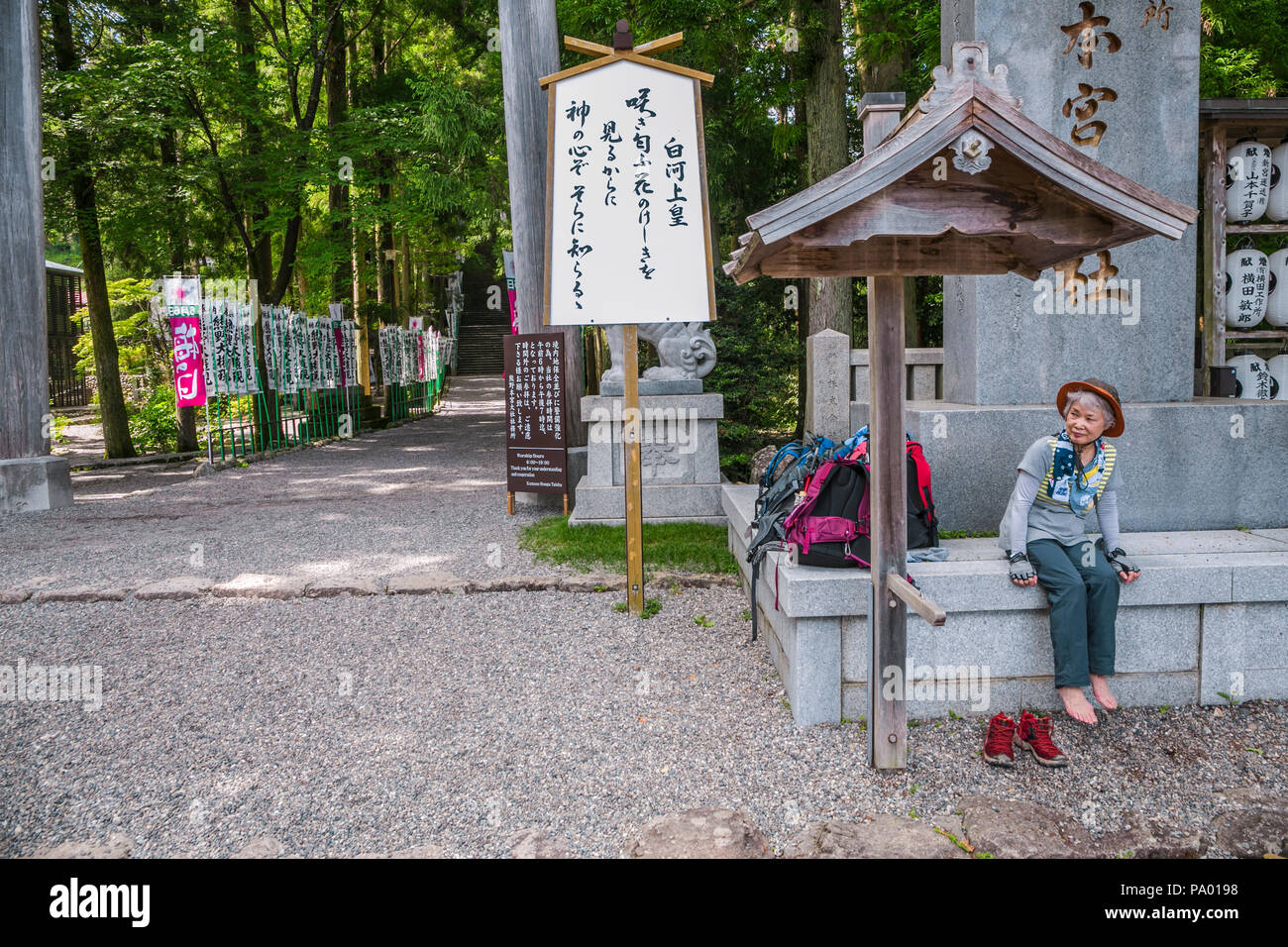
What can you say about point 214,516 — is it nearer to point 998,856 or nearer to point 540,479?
point 540,479

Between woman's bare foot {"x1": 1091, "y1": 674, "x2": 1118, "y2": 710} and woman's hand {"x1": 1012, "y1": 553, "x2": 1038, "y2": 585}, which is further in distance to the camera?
woman's hand {"x1": 1012, "y1": 553, "x2": 1038, "y2": 585}

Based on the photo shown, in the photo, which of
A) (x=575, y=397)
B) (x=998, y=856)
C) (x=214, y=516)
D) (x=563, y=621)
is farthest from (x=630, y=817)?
(x=214, y=516)

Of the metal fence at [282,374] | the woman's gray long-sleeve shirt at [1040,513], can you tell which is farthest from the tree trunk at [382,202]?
the woman's gray long-sleeve shirt at [1040,513]

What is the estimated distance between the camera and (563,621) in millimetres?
5074

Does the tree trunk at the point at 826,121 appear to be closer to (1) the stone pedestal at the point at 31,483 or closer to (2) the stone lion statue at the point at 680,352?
(2) the stone lion statue at the point at 680,352

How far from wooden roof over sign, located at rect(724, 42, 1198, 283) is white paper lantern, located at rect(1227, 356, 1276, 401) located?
130 inches

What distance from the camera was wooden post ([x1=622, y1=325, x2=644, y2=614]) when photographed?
4953 mm

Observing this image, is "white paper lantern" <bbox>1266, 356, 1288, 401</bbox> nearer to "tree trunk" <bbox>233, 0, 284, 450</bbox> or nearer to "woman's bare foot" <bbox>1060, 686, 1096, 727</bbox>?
"woman's bare foot" <bbox>1060, 686, 1096, 727</bbox>

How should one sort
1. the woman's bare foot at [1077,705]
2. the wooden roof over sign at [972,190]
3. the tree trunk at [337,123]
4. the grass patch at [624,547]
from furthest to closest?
the tree trunk at [337,123], the grass patch at [624,547], the woman's bare foot at [1077,705], the wooden roof over sign at [972,190]

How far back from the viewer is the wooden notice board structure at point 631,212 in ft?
16.3

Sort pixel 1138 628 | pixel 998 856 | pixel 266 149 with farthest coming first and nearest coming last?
1. pixel 266 149
2. pixel 1138 628
3. pixel 998 856

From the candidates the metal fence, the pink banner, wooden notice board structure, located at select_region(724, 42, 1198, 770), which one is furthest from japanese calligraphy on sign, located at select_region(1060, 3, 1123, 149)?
the pink banner

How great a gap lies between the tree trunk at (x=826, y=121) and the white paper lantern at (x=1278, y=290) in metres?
4.66

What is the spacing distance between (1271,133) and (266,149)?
522 inches
